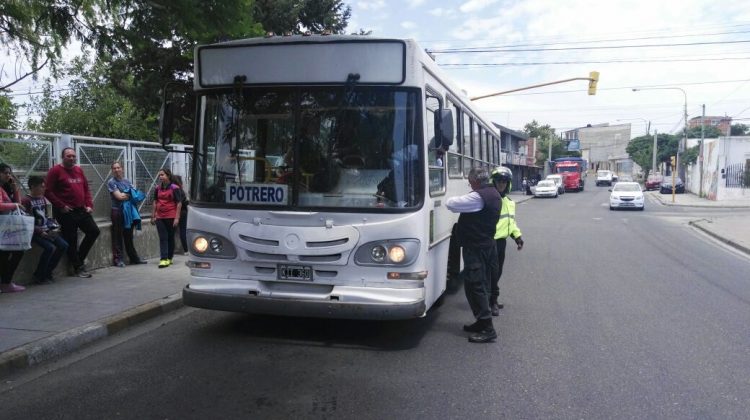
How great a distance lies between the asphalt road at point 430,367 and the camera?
412 cm

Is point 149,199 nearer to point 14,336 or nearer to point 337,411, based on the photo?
point 14,336

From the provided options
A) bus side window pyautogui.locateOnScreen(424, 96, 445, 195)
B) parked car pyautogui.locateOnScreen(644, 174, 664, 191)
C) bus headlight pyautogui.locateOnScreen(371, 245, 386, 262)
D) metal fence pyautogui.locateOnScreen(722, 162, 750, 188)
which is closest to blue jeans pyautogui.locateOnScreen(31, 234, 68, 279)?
bus headlight pyautogui.locateOnScreen(371, 245, 386, 262)

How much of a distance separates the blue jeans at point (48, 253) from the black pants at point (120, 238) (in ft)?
4.62

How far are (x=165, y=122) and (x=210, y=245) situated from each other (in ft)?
4.42

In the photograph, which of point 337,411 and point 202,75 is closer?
point 337,411

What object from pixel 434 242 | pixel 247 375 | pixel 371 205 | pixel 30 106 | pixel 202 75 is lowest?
pixel 247 375

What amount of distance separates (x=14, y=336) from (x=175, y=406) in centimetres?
238

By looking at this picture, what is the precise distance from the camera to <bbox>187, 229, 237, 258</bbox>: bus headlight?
543 centimetres

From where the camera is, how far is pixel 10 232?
22.7 feet

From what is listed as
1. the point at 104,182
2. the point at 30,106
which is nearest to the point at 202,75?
the point at 104,182

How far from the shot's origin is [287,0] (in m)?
16.2

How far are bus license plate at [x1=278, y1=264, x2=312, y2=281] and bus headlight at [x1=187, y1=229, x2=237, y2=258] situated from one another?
52cm

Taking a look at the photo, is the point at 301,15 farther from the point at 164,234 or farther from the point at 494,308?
the point at 494,308

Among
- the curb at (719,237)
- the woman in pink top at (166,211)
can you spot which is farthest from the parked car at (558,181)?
the woman in pink top at (166,211)
